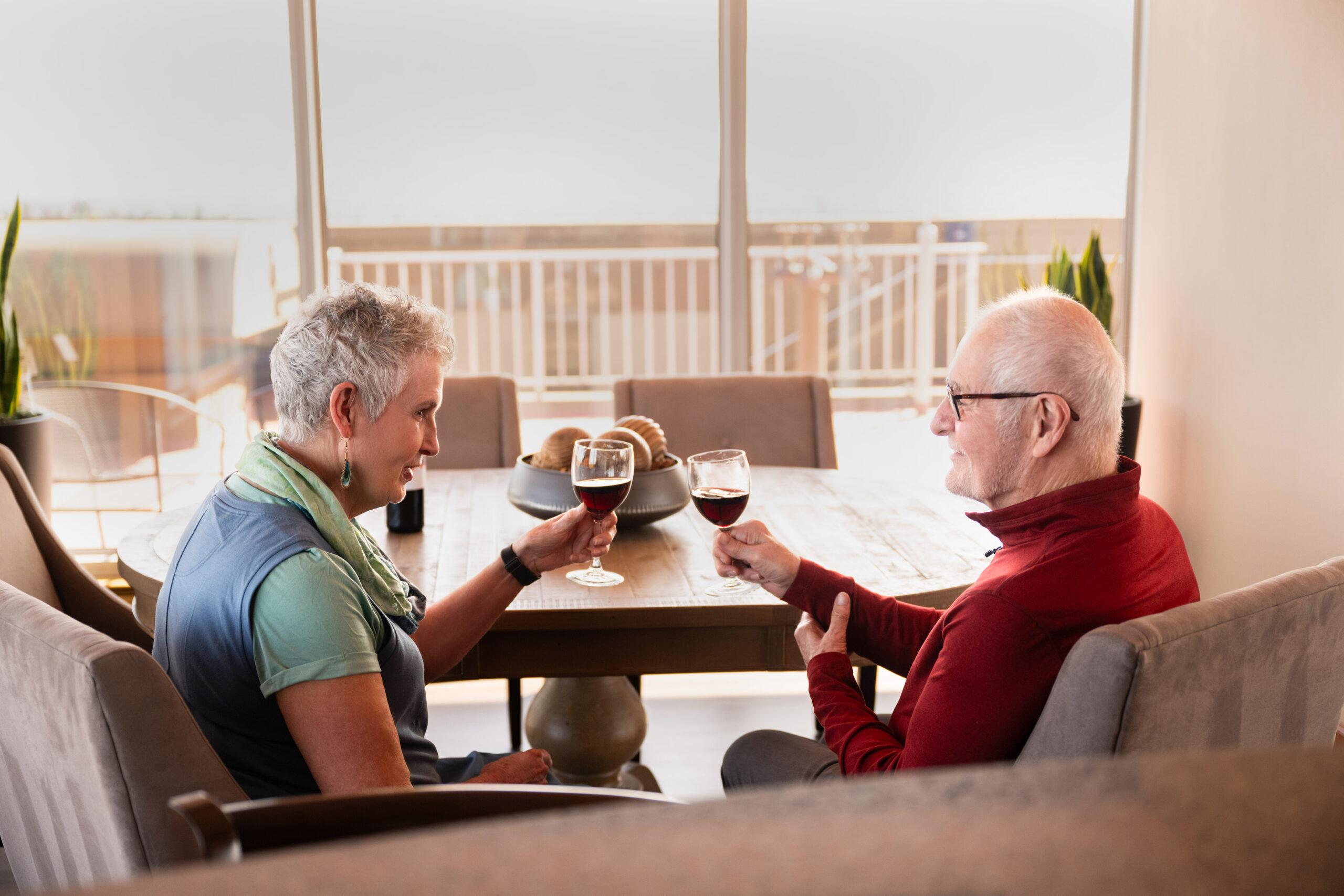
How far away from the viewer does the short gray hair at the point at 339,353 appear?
56.5 inches

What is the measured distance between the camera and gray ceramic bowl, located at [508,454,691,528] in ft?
6.84

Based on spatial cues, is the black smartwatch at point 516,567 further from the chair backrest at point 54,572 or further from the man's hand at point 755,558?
the chair backrest at point 54,572

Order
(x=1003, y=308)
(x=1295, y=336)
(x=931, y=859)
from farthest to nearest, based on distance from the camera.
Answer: (x=1295, y=336) → (x=1003, y=308) → (x=931, y=859)

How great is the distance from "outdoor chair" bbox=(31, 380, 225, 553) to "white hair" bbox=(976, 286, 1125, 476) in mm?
3494

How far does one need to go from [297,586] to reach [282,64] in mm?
3347

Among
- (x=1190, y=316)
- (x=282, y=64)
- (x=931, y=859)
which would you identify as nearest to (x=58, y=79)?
(x=282, y=64)

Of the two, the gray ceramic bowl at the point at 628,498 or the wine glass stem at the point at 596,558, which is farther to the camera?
the gray ceramic bowl at the point at 628,498

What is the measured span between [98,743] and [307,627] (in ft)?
0.87

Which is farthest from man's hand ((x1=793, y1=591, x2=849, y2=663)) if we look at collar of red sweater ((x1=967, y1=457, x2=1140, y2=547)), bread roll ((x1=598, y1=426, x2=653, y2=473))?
bread roll ((x1=598, y1=426, x2=653, y2=473))

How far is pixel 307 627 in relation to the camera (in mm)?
1238

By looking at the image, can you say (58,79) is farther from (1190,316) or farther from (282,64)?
(1190,316)

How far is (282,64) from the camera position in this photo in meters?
4.09

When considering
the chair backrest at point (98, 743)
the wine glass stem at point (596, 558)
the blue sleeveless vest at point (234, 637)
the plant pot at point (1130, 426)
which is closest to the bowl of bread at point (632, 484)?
the wine glass stem at point (596, 558)

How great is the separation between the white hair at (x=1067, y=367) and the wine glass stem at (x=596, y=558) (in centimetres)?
64
